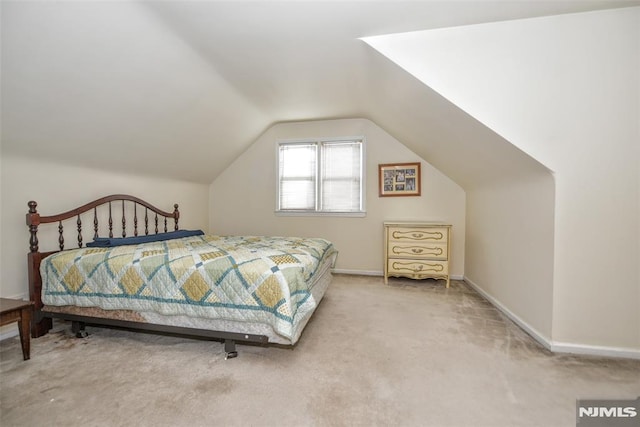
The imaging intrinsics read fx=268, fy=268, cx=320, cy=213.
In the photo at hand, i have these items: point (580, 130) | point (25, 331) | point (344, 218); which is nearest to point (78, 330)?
point (25, 331)

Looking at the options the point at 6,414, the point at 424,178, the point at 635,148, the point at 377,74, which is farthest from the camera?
the point at 424,178

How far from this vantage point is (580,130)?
1.97 metres

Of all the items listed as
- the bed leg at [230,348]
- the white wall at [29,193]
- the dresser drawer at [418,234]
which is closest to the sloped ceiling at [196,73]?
the white wall at [29,193]

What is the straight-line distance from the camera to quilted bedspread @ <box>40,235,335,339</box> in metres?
1.92

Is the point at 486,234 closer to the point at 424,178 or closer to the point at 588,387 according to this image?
the point at 424,178

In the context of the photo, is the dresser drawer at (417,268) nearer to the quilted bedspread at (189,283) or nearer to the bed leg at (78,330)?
the quilted bedspread at (189,283)

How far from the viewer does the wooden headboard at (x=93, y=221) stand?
7.55ft

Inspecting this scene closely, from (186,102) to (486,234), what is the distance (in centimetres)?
→ 385

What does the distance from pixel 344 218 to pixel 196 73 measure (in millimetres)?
2906

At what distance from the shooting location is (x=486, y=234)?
10.9 feet

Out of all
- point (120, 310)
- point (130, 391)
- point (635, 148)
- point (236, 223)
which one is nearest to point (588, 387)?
point (635, 148)

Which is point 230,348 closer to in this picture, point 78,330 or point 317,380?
point 317,380

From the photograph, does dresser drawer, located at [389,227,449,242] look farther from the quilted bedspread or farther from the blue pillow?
the blue pillow

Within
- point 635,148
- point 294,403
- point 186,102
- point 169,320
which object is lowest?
point 294,403
